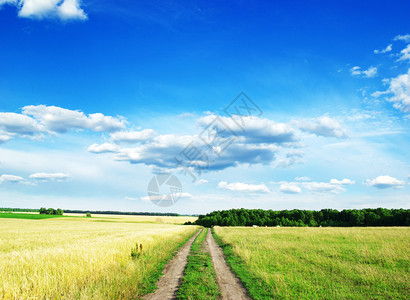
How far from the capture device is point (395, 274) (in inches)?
Answer: 446

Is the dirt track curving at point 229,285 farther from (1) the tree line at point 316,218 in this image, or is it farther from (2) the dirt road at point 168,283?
(1) the tree line at point 316,218

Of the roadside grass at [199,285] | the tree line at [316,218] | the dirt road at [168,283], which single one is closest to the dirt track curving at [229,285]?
the roadside grass at [199,285]

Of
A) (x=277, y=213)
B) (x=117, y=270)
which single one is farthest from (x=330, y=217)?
(x=117, y=270)

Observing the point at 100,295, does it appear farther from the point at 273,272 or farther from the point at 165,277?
the point at 273,272

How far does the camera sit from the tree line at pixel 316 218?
8461cm

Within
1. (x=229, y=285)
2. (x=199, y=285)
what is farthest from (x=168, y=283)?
(x=229, y=285)

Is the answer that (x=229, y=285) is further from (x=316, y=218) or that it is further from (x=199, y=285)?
(x=316, y=218)

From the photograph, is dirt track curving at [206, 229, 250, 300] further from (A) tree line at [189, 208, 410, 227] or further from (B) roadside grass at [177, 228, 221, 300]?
(A) tree line at [189, 208, 410, 227]

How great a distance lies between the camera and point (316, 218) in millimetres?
108312

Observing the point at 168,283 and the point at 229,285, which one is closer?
the point at 229,285

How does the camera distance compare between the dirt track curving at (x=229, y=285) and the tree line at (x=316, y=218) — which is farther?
the tree line at (x=316, y=218)

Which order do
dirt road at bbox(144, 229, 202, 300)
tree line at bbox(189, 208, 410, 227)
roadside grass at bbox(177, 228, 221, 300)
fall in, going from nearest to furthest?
roadside grass at bbox(177, 228, 221, 300) < dirt road at bbox(144, 229, 202, 300) < tree line at bbox(189, 208, 410, 227)

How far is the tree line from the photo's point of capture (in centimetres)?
8461

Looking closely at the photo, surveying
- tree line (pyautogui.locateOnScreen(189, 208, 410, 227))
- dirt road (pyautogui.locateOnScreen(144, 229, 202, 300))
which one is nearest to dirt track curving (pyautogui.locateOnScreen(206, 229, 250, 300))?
dirt road (pyautogui.locateOnScreen(144, 229, 202, 300))
